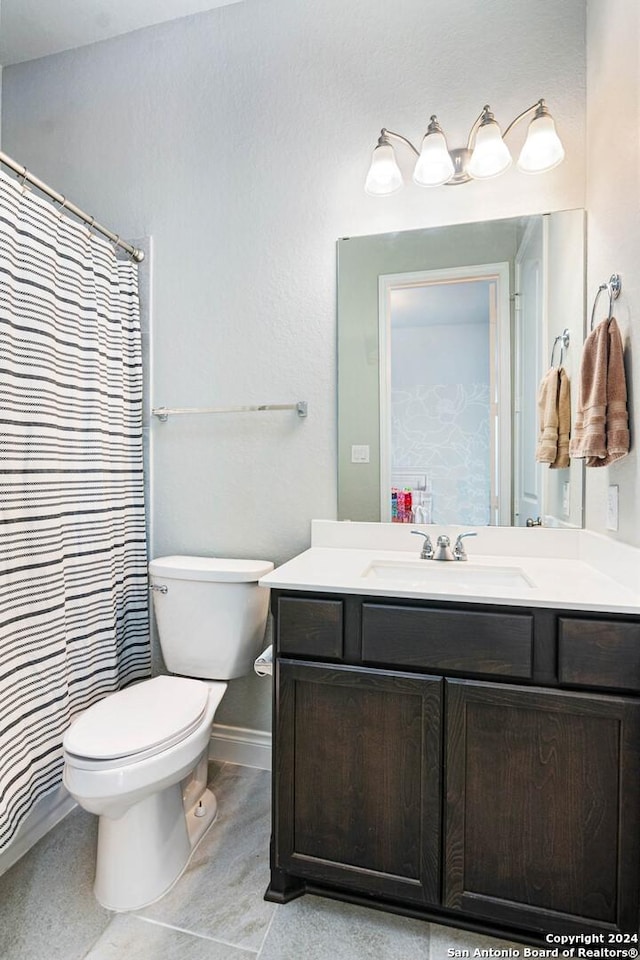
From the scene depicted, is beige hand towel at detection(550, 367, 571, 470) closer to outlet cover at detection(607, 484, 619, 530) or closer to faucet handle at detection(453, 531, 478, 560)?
outlet cover at detection(607, 484, 619, 530)

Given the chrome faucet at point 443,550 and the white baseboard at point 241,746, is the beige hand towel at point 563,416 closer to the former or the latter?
the chrome faucet at point 443,550

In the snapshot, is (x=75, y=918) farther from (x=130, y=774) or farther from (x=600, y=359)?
(x=600, y=359)

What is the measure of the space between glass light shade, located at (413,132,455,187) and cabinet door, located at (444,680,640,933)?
1501mm

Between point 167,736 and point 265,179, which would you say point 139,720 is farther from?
point 265,179

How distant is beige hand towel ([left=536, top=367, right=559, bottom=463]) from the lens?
5.18 ft

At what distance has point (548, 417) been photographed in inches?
62.3

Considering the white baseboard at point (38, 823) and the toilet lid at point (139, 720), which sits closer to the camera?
the toilet lid at point (139, 720)

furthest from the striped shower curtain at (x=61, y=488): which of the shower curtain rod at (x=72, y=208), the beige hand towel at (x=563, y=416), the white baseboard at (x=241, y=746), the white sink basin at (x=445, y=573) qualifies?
the beige hand towel at (x=563, y=416)

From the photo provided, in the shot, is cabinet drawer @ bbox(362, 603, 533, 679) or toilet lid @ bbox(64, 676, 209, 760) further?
toilet lid @ bbox(64, 676, 209, 760)

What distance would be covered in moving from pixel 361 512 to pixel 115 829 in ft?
3.82

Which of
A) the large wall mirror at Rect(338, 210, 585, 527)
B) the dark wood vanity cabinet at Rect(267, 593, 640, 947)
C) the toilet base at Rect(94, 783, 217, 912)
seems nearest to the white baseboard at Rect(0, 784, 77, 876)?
the toilet base at Rect(94, 783, 217, 912)

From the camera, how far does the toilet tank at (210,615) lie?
1.70m

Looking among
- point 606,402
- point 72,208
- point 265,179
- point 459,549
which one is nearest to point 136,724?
point 459,549

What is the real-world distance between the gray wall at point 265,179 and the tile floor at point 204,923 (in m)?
0.60
